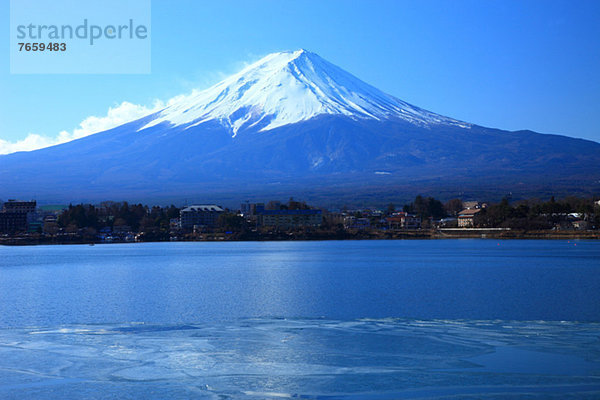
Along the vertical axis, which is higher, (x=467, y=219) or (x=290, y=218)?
(x=290, y=218)

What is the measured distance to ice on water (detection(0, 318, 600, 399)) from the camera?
9375 millimetres

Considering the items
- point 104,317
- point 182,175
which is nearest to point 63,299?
point 104,317

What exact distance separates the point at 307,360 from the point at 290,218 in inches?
2691

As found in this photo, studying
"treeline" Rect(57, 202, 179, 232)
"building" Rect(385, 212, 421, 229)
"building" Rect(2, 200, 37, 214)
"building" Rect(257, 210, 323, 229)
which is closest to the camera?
"building" Rect(257, 210, 323, 229)

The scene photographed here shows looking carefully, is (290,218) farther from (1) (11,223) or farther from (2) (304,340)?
(2) (304,340)

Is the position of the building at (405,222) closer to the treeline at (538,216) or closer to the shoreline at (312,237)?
the shoreline at (312,237)

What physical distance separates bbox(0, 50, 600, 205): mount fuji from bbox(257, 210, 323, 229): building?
31.1 metres

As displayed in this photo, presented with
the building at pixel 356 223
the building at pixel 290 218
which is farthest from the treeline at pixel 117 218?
the building at pixel 356 223

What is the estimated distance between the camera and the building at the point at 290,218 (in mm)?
78875

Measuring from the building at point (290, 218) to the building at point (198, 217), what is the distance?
6.06 metres

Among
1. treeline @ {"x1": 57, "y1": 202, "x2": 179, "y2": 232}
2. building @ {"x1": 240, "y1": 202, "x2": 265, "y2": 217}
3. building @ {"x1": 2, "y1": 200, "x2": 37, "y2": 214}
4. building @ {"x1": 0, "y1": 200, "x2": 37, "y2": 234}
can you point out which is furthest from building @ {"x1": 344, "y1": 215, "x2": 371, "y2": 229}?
building @ {"x1": 2, "y1": 200, "x2": 37, "y2": 214}

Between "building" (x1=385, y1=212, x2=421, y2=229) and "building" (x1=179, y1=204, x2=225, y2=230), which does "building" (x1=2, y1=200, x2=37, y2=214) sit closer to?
"building" (x1=179, y1=204, x2=225, y2=230)

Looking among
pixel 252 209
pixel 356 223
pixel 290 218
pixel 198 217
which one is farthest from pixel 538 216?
pixel 198 217

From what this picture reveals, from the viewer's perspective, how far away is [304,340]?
12.5 metres
